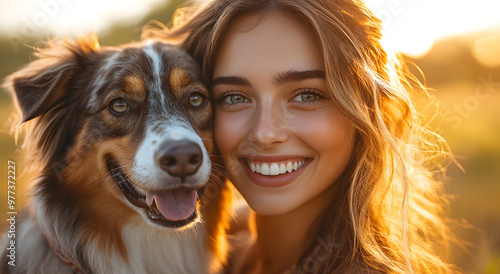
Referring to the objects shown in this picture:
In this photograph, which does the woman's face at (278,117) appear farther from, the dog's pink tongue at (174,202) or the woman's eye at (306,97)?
the dog's pink tongue at (174,202)

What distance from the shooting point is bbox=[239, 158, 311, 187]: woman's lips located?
248 cm

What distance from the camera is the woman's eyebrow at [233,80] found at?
2461 mm

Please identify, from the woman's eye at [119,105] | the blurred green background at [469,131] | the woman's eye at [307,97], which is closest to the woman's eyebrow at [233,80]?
the woman's eye at [307,97]

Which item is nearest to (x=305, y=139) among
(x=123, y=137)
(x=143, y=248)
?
(x=123, y=137)

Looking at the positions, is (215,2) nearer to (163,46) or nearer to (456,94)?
(163,46)

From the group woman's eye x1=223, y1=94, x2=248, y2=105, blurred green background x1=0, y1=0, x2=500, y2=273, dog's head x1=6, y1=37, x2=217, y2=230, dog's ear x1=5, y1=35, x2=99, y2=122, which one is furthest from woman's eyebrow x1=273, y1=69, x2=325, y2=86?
blurred green background x1=0, y1=0, x2=500, y2=273

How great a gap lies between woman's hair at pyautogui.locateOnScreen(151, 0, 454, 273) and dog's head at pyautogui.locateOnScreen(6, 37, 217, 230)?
0.28 metres

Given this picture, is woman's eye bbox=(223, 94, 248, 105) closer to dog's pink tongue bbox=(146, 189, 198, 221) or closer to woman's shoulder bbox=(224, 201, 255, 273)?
dog's pink tongue bbox=(146, 189, 198, 221)

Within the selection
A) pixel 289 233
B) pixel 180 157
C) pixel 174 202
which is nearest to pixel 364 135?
pixel 289 233

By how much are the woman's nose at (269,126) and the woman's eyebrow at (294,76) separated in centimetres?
15

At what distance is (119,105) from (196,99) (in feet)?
1.60

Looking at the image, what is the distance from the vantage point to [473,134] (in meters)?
8.41

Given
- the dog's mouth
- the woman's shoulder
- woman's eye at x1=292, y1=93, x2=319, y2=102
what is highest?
woman's eye at x1=292, y1=93, x2=319, y2=102

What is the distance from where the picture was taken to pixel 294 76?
236 centimetres
